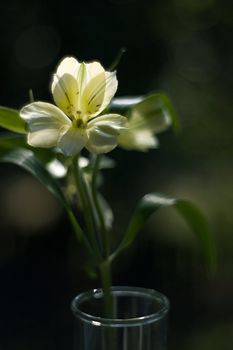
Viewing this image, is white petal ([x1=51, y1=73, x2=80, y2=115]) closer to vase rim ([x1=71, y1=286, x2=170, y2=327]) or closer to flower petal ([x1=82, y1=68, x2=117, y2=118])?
flower petal ([x1=82, y1=68, x2=117, y2=118])

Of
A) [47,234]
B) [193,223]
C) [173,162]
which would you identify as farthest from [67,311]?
[193,223]

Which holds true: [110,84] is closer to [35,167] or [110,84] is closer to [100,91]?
[100,91]

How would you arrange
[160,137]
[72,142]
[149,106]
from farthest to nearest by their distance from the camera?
[160,137] → [149,106] → [72,142]

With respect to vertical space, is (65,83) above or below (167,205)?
above

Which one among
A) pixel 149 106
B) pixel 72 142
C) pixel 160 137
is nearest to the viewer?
pixel 72 142

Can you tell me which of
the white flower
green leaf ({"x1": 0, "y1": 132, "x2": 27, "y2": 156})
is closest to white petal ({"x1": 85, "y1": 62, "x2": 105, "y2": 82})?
the white flower

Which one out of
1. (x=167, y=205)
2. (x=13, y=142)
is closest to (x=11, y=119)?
(x=13, y=142)
